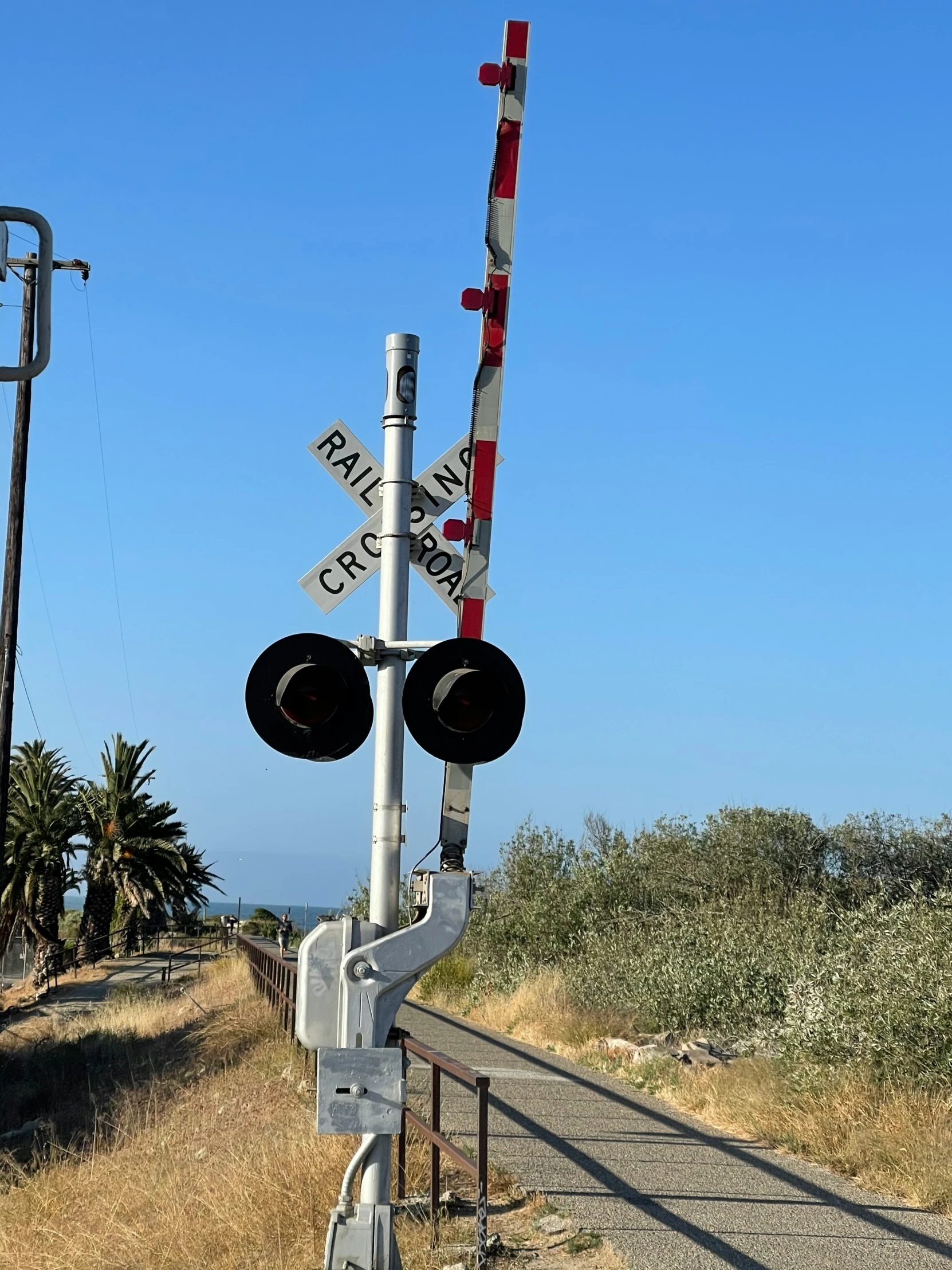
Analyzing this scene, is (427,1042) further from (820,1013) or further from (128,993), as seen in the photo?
(128,993)

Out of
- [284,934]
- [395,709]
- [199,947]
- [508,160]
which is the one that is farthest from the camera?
[199,947]

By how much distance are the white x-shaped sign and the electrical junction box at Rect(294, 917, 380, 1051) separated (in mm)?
1403

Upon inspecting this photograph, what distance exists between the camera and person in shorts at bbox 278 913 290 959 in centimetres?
2425

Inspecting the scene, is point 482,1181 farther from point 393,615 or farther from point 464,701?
point 393,615

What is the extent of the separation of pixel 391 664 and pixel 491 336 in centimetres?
130

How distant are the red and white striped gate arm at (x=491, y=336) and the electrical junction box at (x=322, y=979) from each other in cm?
59

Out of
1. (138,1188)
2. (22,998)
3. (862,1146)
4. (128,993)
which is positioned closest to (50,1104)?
(128,993)

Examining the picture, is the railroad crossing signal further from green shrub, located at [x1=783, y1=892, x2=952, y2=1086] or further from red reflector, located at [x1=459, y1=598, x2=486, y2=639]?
green shrub, located at [x1=783, y1=892, x2=952, y2=1086]

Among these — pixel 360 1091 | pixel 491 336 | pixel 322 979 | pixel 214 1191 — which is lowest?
pixel 214 1191

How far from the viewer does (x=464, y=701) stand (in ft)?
16.3

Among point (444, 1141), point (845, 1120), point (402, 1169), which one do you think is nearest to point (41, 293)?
point (444, 1141)

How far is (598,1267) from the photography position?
6.42 metres

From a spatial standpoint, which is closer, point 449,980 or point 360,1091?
point 360,1091

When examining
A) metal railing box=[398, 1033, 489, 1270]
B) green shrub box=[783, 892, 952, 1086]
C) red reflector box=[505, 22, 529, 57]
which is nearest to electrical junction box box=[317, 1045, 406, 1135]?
metal railing box=[398, 1033, 489, 1270]
